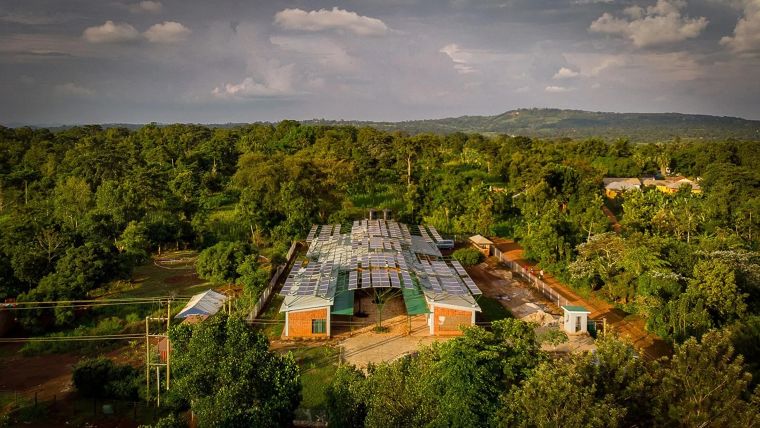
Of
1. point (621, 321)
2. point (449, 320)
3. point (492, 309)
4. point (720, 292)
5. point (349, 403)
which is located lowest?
point (621, 321)

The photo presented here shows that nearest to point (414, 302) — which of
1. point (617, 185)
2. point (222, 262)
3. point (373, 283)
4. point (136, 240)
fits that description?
point (373, 283)

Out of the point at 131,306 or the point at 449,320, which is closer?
the point at 449,320

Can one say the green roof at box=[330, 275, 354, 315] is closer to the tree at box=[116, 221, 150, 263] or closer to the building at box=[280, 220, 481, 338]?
the building at box=[280, 220, 481, 338]

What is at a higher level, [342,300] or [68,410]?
[342,300]

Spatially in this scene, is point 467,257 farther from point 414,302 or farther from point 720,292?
point 720,292

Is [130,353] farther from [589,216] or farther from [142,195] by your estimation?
[589,216]

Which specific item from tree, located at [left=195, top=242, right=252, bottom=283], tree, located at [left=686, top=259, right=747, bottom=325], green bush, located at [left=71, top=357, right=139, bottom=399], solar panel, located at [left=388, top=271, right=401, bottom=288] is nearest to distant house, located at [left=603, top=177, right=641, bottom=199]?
tree, located at [left=686, top=259, right=747, bottom=325]
